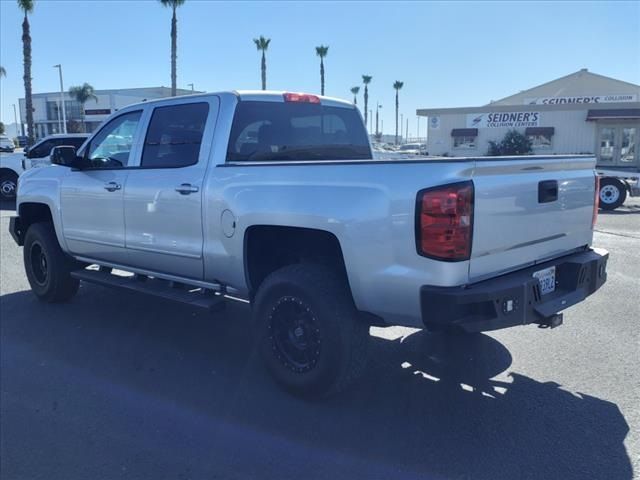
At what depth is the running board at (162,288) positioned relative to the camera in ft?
15.4

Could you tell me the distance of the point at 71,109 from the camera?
71625 mm

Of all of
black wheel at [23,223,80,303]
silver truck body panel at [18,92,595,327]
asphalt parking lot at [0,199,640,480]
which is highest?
silver truck body panel at [18,92,595,327]

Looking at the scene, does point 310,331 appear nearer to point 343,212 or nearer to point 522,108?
point 343,212

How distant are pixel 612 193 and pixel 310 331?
13804 millimetres

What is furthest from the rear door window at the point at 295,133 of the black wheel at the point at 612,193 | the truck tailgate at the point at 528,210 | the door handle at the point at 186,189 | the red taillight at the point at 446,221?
the black wheel at the point at 612,193

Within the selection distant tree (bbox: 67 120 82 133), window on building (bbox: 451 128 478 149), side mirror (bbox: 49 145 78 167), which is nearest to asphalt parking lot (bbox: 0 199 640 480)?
side mirror (bbox: 49 145 78 167)

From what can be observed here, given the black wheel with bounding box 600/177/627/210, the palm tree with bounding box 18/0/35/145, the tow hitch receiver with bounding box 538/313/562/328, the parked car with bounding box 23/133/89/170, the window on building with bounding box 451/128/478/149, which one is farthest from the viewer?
the window on building with bounding box 451/128/478/149

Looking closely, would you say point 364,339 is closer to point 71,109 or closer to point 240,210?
point 240,210

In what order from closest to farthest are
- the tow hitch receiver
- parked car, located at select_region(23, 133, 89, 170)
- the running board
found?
the tow hitch receiver, the running board, parked car, located at select_region(23, 133, 89, 170)

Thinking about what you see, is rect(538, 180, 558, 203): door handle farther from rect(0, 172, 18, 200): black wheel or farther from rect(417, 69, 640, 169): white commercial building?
rect(417, 69, 640, 169): white commercial building

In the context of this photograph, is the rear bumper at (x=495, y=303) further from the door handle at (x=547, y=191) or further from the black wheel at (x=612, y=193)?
the black wheel at (x=612, y=193)

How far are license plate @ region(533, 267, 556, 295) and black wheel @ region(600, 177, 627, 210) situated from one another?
12.9 m

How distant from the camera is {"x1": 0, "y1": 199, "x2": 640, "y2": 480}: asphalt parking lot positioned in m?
3.33

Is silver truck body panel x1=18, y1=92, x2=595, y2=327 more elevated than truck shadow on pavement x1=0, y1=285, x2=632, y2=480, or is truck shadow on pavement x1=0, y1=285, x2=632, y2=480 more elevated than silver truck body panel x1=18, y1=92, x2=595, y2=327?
silver truck body panel x1=18, y1=92, x2=595, y2=327
